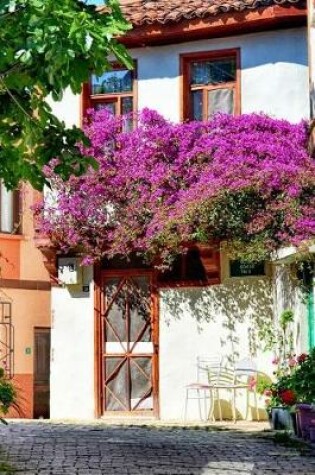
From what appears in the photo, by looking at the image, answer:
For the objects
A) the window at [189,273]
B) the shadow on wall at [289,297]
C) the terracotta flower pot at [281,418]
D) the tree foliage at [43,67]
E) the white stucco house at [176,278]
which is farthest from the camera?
the window at [189,273]

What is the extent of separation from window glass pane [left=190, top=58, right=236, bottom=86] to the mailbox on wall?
12.4 feet

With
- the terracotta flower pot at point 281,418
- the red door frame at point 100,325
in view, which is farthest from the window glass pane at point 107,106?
the terracotta flower pot at point 281,418

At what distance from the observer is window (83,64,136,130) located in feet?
56.8

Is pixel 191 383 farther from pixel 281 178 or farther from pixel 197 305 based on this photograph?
pixel 281 178

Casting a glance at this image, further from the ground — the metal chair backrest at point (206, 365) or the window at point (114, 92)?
the window at point (114, 92)

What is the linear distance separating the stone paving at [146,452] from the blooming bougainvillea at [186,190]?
3.21 m

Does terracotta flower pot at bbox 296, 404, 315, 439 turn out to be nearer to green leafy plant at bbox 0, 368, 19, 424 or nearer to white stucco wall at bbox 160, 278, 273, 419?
green leafy plant at bbox 0, 368, 19, 424

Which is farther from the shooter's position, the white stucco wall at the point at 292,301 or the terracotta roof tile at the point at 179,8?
the terracotta roof tile at the point at 179,8

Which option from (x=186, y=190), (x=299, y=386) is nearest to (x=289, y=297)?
(x=186, y=190)

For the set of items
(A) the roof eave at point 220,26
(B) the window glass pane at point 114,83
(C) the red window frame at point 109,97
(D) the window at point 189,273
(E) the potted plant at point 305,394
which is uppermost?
(A) the roof eave at point 220,26

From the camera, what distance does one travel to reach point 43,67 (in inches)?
279

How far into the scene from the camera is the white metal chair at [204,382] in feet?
53.1

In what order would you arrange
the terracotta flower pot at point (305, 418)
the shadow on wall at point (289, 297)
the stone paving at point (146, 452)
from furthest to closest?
the shadow on wall at point (289, 297) < the terracotta flower pot at point (305, 418) < the stone paving at point (146, 452)

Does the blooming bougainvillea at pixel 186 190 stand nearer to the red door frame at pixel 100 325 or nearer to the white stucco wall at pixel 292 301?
the white stucco wall at pixel 292 301
